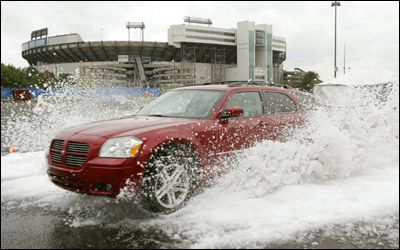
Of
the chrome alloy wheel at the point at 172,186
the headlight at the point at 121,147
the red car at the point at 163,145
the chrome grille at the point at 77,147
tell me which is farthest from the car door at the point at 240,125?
the chrome grille at the point at 77,147

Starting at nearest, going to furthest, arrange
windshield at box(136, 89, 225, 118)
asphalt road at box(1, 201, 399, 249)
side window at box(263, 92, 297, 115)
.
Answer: asphalt road at box(1, 201, 399, 249) < windshield at box(136, 89, 225, 118) < side window at box(263, 92, 297, 115)

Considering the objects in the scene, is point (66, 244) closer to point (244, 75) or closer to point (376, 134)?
point (376, 134)

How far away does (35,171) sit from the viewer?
21.9 feet

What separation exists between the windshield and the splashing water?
80 centimetres

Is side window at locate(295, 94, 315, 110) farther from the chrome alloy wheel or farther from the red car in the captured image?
the chrome alloy wheel

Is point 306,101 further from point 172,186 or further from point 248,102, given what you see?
point 172,186

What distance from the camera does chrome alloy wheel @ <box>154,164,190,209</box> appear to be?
4.54m

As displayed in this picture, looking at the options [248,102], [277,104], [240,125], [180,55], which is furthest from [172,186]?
[180,55]

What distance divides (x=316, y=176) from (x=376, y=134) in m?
1.51

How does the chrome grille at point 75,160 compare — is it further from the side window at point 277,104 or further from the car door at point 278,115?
the side window at point 277,104

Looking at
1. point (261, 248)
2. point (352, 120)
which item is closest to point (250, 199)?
point (261, 248)

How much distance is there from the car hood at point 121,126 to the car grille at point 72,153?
0.64 feet

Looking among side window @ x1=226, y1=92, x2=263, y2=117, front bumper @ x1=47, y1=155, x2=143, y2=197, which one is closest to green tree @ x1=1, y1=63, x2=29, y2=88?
side window @ x1=226, y1=92, x2=263, y2=117

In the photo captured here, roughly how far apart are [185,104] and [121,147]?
171cm
